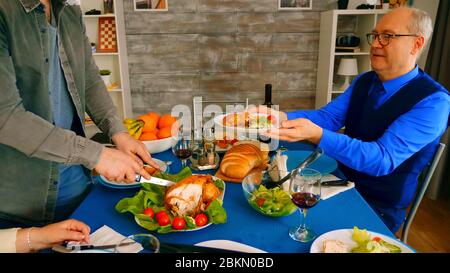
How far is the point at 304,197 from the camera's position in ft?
3.43

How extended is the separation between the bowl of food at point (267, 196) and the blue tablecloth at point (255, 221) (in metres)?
0.03

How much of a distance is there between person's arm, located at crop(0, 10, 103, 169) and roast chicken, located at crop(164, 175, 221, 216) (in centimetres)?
28

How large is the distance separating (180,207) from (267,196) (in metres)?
0.29

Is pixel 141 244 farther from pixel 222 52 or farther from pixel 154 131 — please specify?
pixel 222 52

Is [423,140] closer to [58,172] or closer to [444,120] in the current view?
[444,120]

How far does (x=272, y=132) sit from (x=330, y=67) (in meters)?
2.12

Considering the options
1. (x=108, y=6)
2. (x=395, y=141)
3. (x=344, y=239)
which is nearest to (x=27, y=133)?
(x=344, y=239)

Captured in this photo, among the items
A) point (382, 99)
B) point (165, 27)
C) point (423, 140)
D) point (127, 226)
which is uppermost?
point (165, 27)

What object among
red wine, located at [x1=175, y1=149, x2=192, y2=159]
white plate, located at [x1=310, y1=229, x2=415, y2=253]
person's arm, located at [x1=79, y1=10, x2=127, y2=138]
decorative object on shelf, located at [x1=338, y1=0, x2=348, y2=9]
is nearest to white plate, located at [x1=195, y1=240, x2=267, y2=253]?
white plate, located at [x1=310, y1=229, x2=415, y2=253]

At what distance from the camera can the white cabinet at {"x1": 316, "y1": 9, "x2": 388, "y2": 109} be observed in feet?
10.4

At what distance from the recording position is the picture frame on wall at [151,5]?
11.2 feet

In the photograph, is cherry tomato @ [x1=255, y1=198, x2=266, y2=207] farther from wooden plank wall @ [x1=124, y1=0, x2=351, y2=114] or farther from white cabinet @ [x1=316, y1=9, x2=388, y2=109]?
wooden plank wall @ [x1=124, y1=0, x2=351, y2=114]
